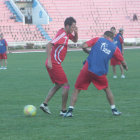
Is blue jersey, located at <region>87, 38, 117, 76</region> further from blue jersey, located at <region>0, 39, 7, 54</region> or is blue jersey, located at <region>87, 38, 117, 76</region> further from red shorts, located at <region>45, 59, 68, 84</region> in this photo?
blue jersey, located at <region>0, 39, 7, 54</region>

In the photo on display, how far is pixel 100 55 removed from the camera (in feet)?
28.1

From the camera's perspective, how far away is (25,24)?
49.8m

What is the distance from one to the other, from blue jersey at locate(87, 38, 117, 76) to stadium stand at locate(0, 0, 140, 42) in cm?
3876

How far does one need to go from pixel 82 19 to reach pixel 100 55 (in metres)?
45.4

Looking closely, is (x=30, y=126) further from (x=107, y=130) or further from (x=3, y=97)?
(x=3, y=97)

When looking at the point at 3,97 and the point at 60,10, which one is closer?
the point at 3,97

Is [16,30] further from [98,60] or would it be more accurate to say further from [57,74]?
[98,60]

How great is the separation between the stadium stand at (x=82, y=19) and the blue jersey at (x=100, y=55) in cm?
3876

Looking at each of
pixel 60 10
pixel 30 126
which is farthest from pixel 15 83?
pixel 60 10

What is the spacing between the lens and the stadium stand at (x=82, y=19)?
159ft

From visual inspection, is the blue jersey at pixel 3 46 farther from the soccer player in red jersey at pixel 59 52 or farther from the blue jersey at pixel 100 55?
the blue jersey at pixel 100 55

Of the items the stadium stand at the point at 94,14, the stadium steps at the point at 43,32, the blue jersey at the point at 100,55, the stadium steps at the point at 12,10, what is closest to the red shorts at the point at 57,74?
the blue jersey at the point at 100,55

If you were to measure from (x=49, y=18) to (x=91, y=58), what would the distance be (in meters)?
44.1

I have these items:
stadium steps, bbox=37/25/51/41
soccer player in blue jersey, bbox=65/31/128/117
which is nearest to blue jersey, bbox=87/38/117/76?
soccer player in blue jersey, bbox=65/31/128/117
